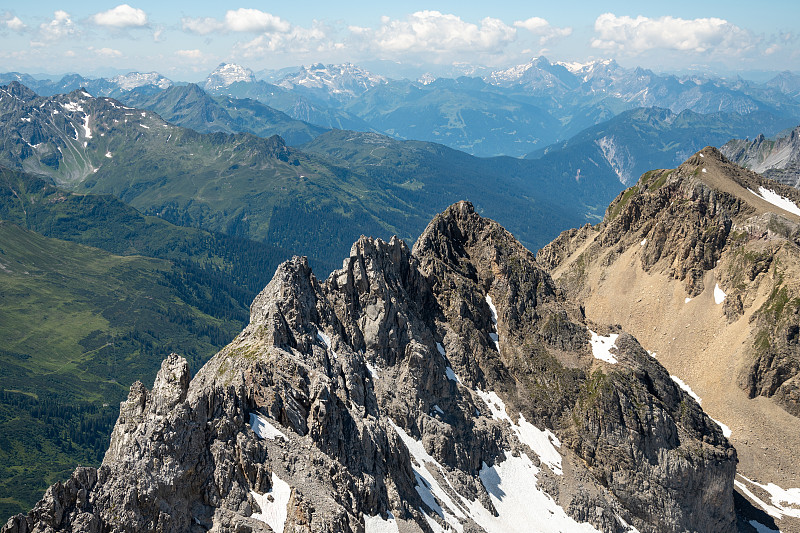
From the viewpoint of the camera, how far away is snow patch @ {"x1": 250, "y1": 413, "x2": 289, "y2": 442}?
189ft

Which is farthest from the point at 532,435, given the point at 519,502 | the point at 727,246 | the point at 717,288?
the point at 727,246

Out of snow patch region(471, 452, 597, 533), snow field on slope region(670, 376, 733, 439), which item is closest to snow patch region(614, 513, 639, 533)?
snow patch region(471, 452, 597, 533)

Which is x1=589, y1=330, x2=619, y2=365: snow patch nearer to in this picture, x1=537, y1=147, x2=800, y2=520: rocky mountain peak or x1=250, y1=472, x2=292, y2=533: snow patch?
x1=537, y1=147, x2=800, y2=520: rocky mountain peak

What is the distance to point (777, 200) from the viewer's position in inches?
7510

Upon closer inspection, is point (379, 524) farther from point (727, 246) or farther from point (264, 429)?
point (727, 246)

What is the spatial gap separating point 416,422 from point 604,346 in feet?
151

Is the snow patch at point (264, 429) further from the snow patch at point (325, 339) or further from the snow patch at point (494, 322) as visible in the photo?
the snow patch at point (494, 322)

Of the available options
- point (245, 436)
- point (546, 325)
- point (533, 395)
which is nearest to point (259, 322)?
point (245, 436)

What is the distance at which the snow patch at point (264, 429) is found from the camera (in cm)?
5750

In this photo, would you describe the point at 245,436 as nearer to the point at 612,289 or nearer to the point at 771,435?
the point at 771,435

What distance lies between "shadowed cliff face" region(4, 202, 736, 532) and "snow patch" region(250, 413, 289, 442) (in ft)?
0.66

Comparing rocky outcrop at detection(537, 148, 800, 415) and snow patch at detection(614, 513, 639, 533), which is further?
rocky outcrop at detection(537, 148, 800, 415)

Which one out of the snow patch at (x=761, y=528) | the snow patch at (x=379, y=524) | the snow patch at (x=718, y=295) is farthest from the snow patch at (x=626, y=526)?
the snow patch at (x=718, y=295)

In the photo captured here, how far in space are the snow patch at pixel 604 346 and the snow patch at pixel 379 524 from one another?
63.4 metres
